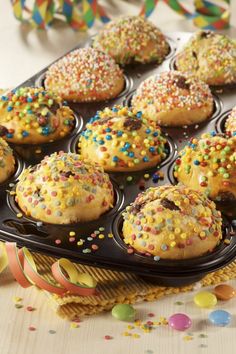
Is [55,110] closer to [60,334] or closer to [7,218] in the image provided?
[7,218]

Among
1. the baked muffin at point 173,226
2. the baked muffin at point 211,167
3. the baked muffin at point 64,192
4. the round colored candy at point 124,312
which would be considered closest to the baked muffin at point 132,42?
the baked muffin at point 211,167

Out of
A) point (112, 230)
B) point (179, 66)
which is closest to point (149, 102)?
point (179, 66)

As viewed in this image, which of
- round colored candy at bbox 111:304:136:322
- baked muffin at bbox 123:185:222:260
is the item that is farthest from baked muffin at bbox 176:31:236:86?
round colored candy at bbox 111:304:136:322

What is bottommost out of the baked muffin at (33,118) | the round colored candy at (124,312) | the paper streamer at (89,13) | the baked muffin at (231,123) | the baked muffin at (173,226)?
the paper streamer at (89,13)

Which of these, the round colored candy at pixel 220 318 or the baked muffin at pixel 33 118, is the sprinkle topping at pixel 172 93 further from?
the round colored candy at pixel 220 318

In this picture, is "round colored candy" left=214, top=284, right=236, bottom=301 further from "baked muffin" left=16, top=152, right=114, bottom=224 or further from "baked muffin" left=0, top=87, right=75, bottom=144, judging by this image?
"baked muffin" left=0, top=87, right=75, bottom=144
